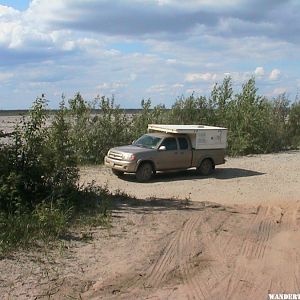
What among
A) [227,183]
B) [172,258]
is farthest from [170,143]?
[172,258]

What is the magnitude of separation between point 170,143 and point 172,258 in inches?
459

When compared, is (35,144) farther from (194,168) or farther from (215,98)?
(215,98)

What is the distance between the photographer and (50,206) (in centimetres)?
926

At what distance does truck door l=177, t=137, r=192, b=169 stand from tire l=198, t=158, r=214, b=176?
765 millimetres

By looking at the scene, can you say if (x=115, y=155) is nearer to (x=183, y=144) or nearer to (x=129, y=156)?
(x=129, y=156)

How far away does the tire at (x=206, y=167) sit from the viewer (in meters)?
20.1

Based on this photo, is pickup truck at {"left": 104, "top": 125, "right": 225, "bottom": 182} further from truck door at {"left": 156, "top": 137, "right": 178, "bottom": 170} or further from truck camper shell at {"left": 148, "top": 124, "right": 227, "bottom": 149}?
truck camper shell at {"left": 148, "top": 124, "right": 227, "bottom": 149}

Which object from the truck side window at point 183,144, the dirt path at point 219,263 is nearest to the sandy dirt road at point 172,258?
the dirt path at point 219,263

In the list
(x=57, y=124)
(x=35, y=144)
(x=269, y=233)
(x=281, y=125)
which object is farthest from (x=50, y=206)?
(x=281, y=125)

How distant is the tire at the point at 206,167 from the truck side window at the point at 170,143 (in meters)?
1.60

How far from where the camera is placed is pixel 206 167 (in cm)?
2027

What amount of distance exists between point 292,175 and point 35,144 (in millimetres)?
12859

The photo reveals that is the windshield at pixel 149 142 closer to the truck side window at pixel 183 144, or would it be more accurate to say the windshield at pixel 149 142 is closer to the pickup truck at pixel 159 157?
the pickup truck at pixel 159 157

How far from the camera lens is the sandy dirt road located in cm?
631
